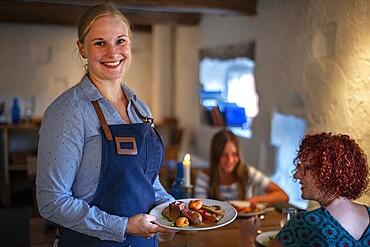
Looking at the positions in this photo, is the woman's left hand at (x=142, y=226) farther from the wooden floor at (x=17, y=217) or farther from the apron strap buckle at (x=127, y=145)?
the wooden floor at (x=17, y=217)

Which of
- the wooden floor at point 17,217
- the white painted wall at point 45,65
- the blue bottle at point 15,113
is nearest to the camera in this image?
the wooden floor at point 17,217

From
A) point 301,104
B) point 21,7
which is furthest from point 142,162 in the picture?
point 21,7

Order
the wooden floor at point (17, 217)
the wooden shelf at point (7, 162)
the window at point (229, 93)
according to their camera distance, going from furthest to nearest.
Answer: the wooden shelf at point (7, 162) → the window at point (229, 93) → the wooden floor at point (17, 217)

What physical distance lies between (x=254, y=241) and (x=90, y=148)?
715 millimetres

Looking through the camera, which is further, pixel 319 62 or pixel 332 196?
pixel 319 62

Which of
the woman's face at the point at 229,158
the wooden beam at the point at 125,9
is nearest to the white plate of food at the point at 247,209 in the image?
the woman's face at the point at 229,158

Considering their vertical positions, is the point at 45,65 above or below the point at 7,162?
above

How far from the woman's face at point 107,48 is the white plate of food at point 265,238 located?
0.82 meters

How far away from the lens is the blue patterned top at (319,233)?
3.87 ft

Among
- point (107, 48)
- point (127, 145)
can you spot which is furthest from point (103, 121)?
point (107, 48)

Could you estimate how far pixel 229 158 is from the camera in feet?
7.77

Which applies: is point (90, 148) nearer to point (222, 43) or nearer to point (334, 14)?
point (334, 14)

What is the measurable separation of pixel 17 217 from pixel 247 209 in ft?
7.90

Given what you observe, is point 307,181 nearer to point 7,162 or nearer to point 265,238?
point 265,238
